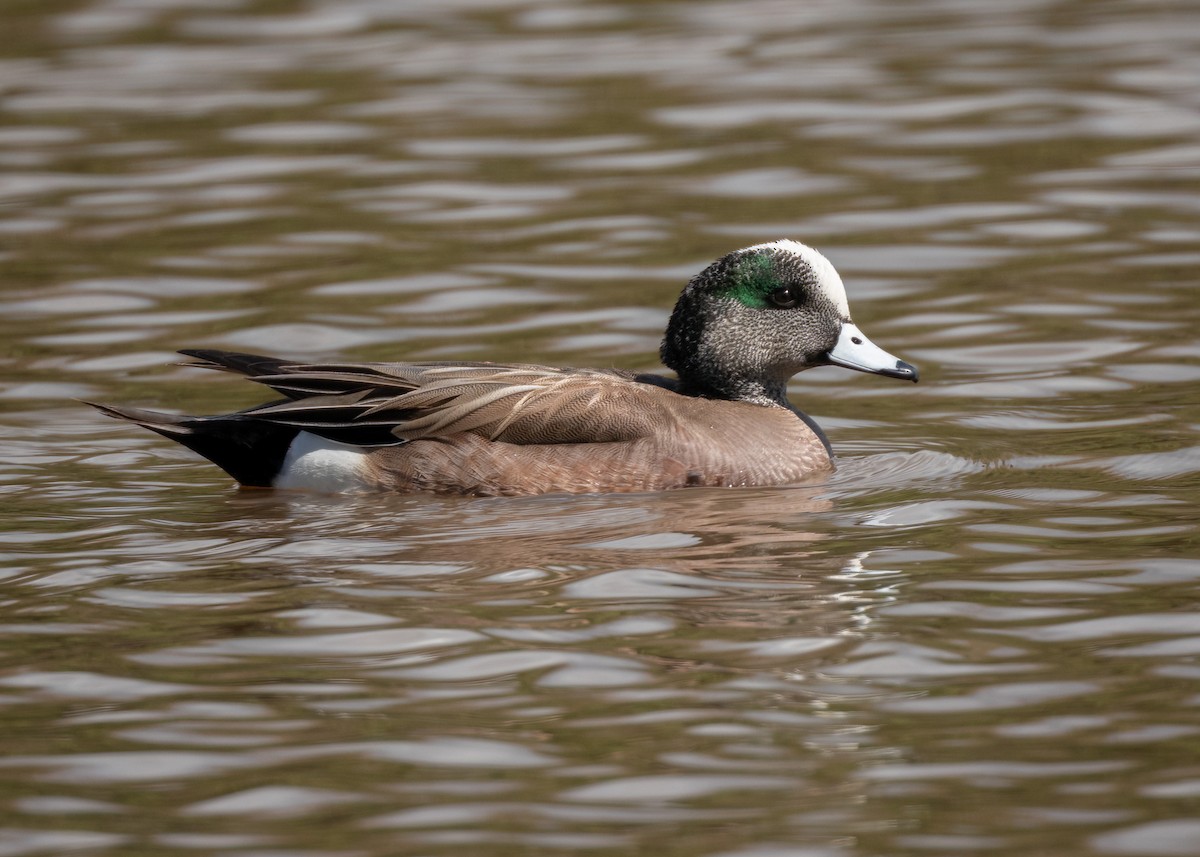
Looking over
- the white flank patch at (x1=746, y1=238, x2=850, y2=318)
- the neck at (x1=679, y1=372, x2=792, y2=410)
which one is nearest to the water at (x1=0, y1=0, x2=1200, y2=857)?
the neck at (x1=679, y1=372, x2=792, y2=410)

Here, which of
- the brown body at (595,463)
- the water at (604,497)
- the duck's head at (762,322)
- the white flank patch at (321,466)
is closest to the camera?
the water at (604,497)

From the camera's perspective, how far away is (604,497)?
6.94 metres

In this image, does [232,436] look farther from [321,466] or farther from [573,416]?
[573,416]

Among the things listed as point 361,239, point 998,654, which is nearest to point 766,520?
point 998,654

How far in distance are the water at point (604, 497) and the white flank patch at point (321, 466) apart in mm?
137

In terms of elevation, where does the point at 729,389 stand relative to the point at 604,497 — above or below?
above

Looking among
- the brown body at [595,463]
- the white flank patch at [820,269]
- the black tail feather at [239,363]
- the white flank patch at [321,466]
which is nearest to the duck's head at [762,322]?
the white flank patch at [820,269]

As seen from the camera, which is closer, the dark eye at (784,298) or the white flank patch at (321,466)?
the white flank patch at (321,466)

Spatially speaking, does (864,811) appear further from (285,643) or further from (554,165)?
(554,165)

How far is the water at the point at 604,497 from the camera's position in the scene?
439 cm

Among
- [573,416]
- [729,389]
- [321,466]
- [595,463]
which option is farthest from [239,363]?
[729,389]

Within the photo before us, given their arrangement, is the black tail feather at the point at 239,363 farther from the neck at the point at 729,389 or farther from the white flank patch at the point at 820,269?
the white flank patch at the point at 820,269

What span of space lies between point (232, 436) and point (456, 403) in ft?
2.57

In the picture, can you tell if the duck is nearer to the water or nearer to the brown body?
the brown body
